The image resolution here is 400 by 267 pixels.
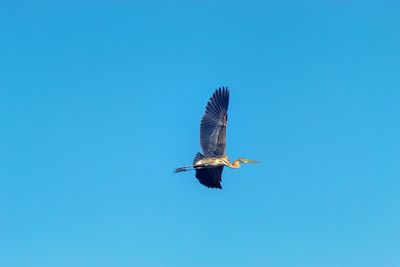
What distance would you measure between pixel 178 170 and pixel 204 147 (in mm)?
1768

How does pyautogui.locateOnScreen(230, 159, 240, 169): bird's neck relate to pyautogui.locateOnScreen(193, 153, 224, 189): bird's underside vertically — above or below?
above

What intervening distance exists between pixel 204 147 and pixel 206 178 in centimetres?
196

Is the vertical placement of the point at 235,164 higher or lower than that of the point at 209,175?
higher

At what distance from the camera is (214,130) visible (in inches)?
2379

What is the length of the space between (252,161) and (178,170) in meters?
4.72

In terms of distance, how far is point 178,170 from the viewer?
6044 cm

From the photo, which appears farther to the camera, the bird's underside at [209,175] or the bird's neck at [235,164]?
the bird's neck at [235,164]

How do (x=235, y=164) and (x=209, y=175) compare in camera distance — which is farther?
(x=235, y=164)

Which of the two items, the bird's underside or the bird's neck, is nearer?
the bird's underside

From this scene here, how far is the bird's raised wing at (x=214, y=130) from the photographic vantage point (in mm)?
60375

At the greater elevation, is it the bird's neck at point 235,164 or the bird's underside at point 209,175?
the bird's neck at point 235,164

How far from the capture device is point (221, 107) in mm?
60719

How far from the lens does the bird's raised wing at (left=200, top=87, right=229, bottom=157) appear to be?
198 feet

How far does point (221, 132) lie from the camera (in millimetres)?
60406
